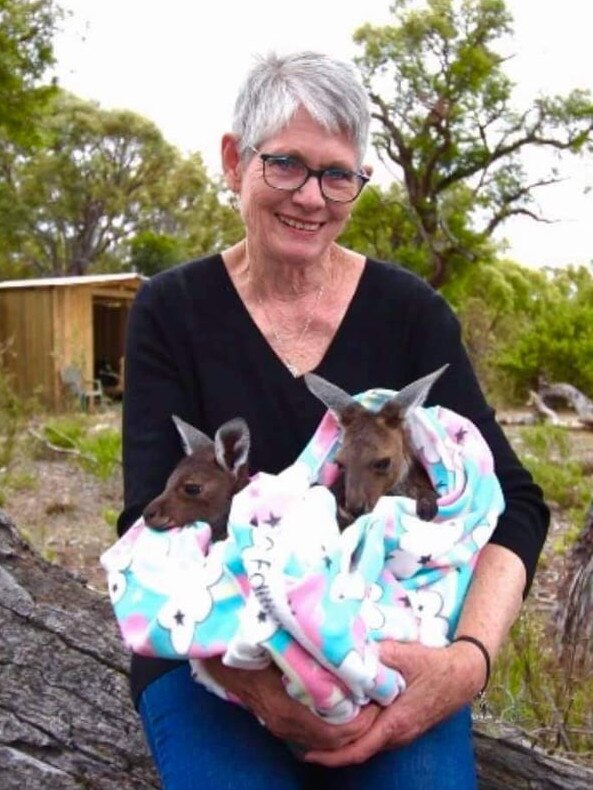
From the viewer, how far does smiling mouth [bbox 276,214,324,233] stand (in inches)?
101

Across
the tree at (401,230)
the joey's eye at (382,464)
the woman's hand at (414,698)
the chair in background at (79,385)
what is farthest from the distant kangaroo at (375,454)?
the tree at (401,230)

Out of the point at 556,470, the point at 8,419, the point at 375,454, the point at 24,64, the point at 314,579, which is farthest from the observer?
the point at 24,64

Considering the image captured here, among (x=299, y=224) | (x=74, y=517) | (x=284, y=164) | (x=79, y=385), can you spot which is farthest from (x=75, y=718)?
(x=79, y=385)

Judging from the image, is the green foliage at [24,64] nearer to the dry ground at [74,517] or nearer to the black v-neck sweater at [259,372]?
the dry ground at [74,517]

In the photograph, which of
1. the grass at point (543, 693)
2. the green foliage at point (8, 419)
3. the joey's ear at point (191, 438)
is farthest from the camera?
the green foliage at point (8, 419)

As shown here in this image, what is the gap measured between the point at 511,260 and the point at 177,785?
30845 mm

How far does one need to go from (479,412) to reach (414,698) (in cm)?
76

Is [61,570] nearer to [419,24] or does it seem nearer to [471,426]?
[471,426]

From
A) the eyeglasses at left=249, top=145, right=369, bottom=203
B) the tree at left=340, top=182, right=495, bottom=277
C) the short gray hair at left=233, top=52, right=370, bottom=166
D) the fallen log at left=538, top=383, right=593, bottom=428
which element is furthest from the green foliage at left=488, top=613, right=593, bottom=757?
the tree at left=340, top=182, right=495, bottom=277

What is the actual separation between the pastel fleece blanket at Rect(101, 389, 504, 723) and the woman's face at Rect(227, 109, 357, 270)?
1.73ft

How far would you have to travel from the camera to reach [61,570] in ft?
10.4

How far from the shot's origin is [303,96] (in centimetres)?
244

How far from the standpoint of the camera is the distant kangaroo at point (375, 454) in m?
2.28

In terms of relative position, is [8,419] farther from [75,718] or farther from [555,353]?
[555,353]
